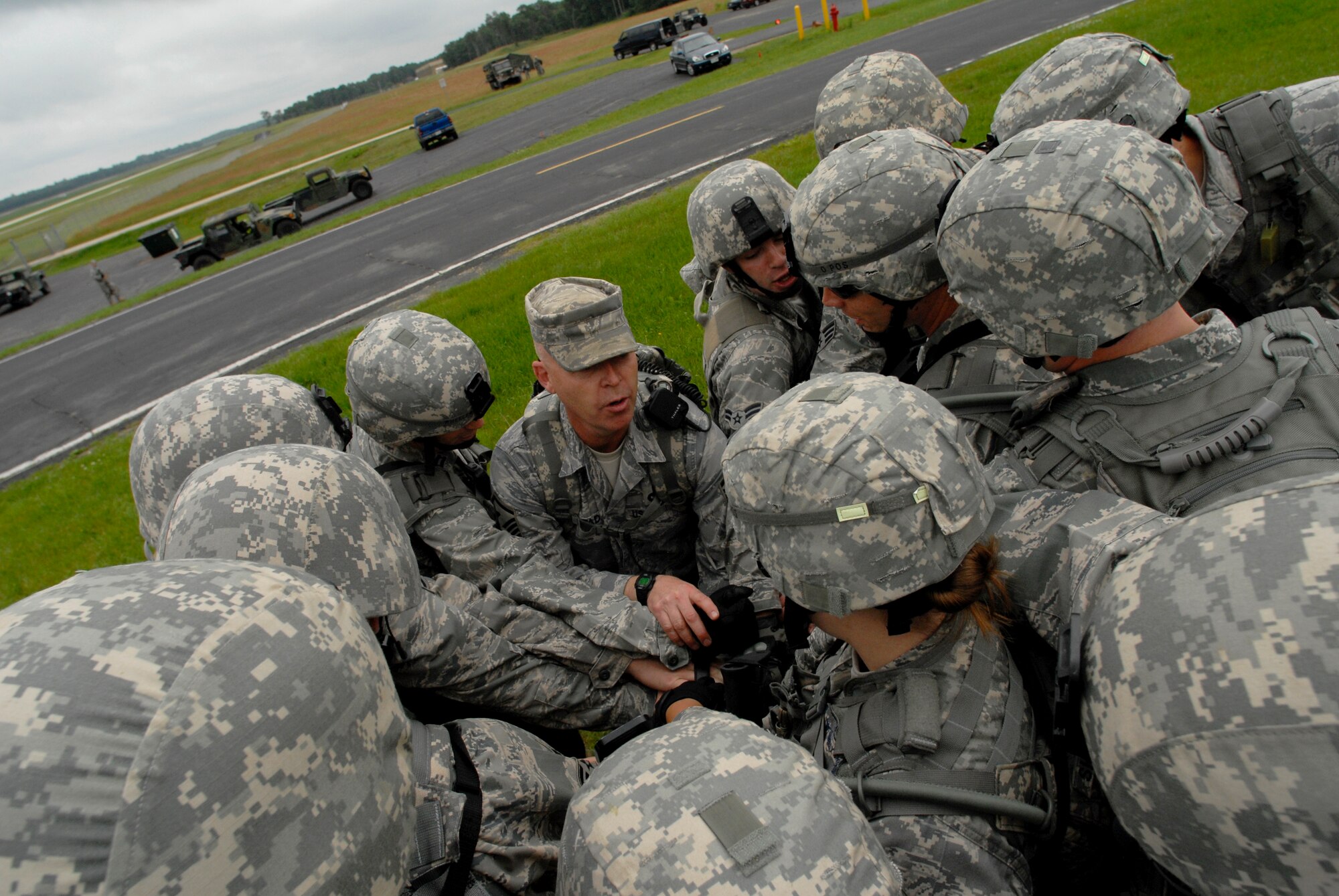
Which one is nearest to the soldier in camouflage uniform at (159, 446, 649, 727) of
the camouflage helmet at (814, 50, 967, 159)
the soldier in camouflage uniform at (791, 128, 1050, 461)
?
the soldier in camouflage uniform at (791, 128, 1050, 461)

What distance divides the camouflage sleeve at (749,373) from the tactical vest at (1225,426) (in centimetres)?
167

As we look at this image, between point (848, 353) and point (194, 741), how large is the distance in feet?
9.16

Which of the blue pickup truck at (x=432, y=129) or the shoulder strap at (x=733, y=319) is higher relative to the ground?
the blue pickup truck at (x=432, y=129)

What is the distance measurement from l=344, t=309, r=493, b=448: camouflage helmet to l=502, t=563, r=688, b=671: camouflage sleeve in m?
0.75

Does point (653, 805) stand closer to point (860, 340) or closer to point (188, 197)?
point (860, 340)

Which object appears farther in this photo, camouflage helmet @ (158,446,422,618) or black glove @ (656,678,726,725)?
black glove @ (656,678,726,725)

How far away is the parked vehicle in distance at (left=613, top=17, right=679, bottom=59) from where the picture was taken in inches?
1462

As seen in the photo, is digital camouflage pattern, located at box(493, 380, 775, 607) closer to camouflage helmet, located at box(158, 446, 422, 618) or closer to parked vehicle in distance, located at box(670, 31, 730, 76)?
camouflage helmet, located at box(158, 446, 422, 618)

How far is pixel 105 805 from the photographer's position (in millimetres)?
1200

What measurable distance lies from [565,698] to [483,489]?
1.25 meters

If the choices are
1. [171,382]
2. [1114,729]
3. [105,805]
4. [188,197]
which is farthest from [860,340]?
[188,197]

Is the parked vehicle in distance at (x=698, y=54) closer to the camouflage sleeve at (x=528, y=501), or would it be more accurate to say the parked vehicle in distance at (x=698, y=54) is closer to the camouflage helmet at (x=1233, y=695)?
the camouflage sleeve at (x=528, y=501)

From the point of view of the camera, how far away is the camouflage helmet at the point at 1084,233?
199 cm

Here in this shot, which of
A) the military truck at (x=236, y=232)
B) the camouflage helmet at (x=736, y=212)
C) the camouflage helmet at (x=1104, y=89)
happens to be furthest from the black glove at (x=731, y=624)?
the military truck at (x=236, y=232)
